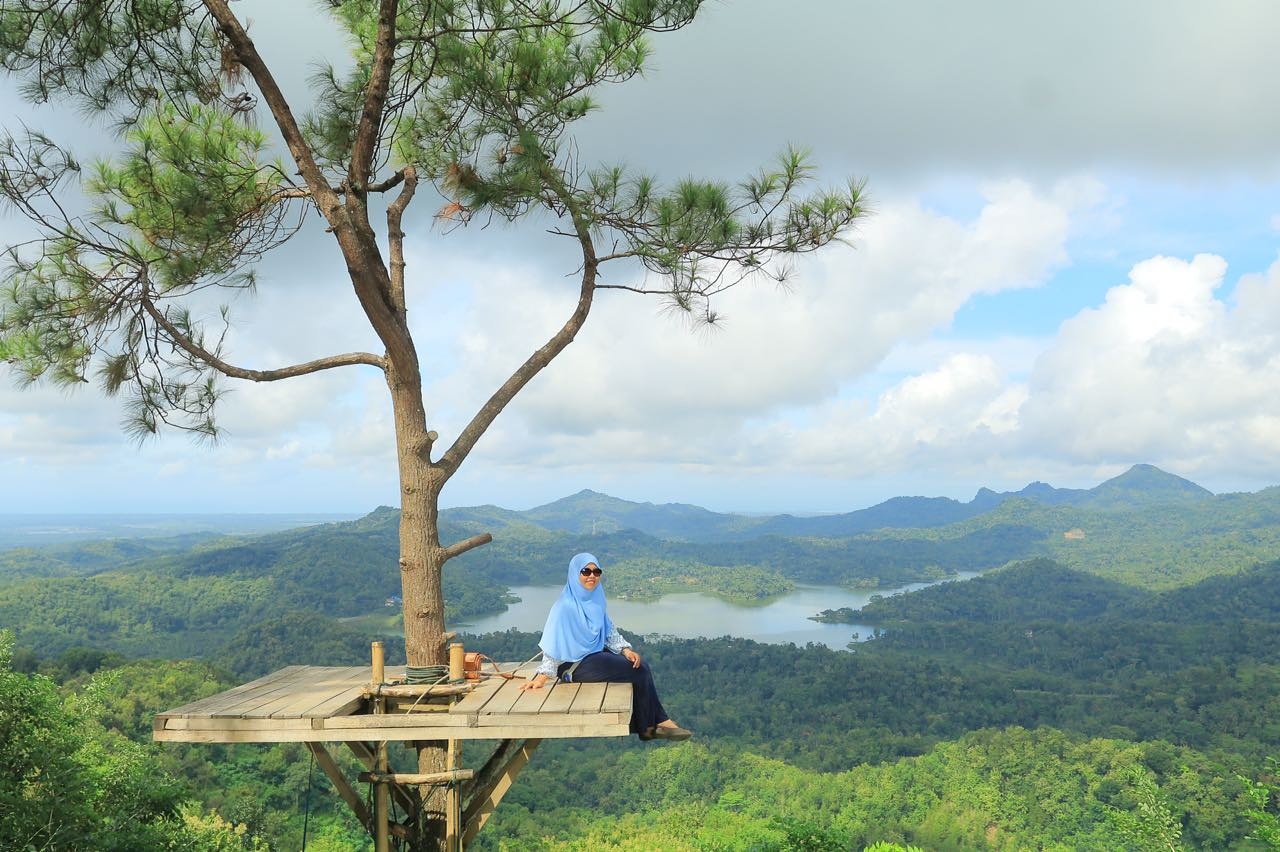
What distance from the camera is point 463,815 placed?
270 centimetres

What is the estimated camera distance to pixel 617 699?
96.2 inches

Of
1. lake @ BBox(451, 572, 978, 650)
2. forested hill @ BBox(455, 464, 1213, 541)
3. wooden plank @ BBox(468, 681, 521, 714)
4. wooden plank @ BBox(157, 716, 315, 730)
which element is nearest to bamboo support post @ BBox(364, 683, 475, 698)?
wooden plank @ BBox(468, 681, 521, 714)

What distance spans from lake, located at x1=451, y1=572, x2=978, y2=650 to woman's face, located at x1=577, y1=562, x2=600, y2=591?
4343cm

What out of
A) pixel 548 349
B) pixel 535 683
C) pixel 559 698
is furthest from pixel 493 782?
pixel 548 349

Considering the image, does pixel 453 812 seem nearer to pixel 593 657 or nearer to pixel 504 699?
pixel 504 699

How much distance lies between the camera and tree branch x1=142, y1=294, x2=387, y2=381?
312 cm

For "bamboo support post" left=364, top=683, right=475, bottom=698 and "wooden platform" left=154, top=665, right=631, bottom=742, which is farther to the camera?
"bamboo support post" left=364, top=683, right=475, bottom=698

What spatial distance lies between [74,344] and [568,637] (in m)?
2.22

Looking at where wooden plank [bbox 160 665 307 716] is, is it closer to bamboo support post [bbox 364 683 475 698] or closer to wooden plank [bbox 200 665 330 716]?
wooden plank [bbox 200 665 330 716]

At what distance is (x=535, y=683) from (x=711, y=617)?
60684 mm

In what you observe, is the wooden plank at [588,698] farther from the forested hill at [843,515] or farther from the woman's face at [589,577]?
the forested hill at [843,515]

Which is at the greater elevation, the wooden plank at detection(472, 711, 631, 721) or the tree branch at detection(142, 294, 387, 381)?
the tree branch at detection(142, 294, 387, 381)

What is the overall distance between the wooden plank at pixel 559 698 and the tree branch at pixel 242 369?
Answer: 1.28 m

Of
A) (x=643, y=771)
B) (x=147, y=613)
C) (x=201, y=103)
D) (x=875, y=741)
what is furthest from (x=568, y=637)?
(x=147, y=613)
